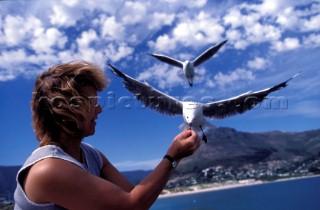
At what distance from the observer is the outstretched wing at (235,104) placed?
7344 mm

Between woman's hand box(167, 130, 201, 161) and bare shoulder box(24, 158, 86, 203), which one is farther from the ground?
woman's hand box(167, 130, 201, 161)

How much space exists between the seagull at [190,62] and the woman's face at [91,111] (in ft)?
16.1

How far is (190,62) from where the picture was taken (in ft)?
21.3

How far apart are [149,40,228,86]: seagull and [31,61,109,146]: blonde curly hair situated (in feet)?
16.2

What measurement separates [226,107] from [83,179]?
22.0ft

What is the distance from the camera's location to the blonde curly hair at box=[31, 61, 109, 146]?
4.50 feet

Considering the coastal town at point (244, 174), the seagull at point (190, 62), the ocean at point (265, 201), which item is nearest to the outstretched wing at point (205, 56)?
the seagull at point (190, 62)

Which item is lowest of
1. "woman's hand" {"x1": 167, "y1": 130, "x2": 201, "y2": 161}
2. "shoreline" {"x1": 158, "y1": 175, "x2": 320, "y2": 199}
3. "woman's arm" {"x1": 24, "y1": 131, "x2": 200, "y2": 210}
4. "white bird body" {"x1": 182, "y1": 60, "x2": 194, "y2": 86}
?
"shoreline" {"x1": 158, "y1": 175, "x2": 320, "y2": 199}

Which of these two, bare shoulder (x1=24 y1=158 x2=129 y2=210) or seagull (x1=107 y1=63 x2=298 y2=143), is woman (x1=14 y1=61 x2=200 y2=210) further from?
seagull (x1=107 y1=63 x2=298 y2=143)

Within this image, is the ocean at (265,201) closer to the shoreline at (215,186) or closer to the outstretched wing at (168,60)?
the shoreline at (215,186)

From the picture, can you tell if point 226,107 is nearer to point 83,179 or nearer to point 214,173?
point 83,179

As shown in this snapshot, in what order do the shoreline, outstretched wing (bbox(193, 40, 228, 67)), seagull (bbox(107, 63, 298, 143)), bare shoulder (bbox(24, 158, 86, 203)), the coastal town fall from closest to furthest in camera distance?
bare shoulder (bbox(24, 158, 86, 203)), outstretched wing (bbox(193, 40, 228, 67)), seagull (bbox(107, 63, 298, 143)), the shoreline, the coastal town

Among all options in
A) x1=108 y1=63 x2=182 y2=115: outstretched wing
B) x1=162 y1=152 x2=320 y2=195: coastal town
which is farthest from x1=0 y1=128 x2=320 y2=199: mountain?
x1=108 y1=63 x2=182 y2=115: outstretched wing

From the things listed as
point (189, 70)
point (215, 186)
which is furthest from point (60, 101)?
point (215, 186)
